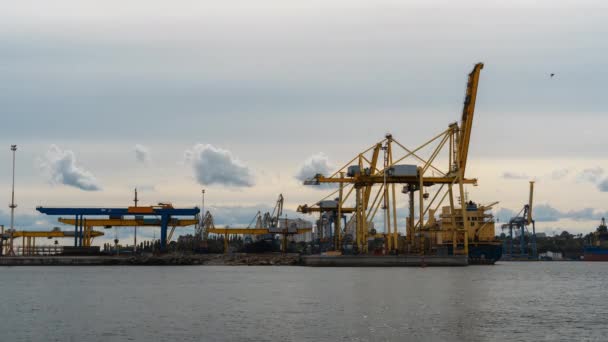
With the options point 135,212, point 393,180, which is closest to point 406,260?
point 393,180

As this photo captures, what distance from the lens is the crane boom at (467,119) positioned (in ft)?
351

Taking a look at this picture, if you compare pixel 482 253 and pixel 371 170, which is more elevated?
pixel 371 170

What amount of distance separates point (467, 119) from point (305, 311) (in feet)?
218

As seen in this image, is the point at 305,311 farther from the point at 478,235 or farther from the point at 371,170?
the point at 478,235

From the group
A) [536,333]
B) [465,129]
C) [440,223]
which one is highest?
[465,129]

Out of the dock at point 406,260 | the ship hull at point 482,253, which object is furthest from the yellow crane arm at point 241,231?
the dock at point 406,260

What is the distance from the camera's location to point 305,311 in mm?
47594

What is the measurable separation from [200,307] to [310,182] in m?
61.5

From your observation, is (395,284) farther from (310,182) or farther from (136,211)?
(136,211)

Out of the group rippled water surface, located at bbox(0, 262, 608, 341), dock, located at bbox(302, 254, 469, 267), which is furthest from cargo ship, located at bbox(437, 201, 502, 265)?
rippled water surface, located at bbox(0, 262, 608, 341)

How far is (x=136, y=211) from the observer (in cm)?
12825

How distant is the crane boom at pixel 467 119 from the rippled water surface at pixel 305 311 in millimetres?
36741

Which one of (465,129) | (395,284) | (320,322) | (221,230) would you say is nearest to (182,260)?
(221,230)

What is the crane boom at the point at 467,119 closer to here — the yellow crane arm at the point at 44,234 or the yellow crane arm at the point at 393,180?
the yellow crane arm at the point at 393,180
